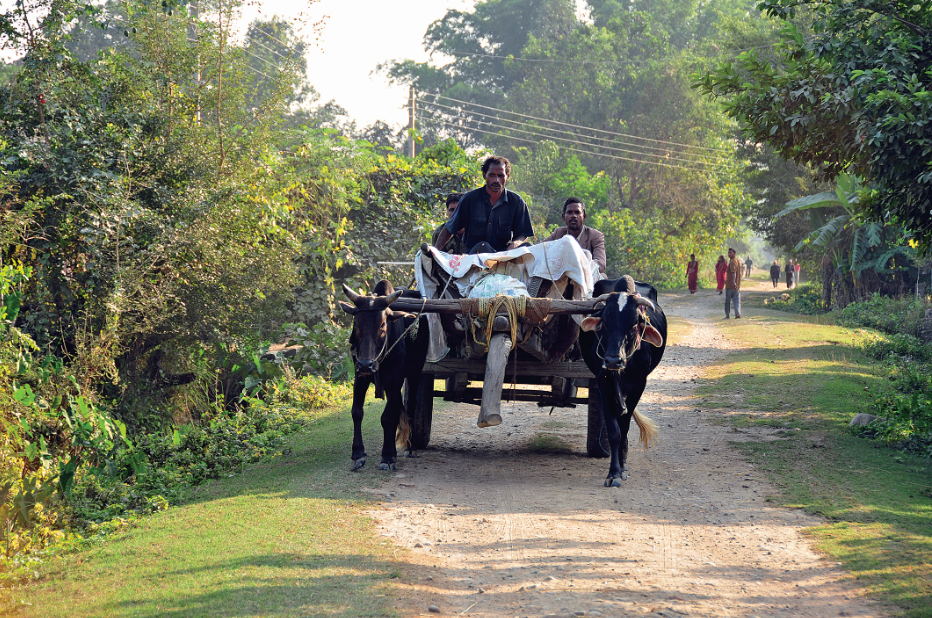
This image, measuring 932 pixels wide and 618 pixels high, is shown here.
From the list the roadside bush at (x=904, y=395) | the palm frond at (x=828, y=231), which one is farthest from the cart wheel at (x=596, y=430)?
the palm frond at (x=828, y=231)

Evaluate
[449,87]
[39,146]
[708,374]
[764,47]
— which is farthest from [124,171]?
[449,87]

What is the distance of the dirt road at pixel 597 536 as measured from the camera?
4348 mm

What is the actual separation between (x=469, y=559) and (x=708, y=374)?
31.3 feet

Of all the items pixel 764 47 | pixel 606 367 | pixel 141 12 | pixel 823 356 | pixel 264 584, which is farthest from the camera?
pixel 764 47

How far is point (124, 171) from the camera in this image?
31.6ft

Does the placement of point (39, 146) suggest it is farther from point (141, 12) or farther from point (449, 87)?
point (449, 87)

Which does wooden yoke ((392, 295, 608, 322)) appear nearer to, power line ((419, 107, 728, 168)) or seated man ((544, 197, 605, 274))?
seated man ((544, 197, 605, 274))

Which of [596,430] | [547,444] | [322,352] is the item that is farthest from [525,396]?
[322,352]

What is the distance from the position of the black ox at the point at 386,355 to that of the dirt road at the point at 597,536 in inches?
15.3

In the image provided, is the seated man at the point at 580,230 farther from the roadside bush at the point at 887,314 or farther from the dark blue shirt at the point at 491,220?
the roadside bush at the point at 887,314

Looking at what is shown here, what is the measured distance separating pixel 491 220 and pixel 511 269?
1157 mm

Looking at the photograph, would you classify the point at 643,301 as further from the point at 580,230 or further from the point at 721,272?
the point at 721,272

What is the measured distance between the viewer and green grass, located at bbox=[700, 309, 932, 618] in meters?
5.03

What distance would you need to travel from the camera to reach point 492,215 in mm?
8086
